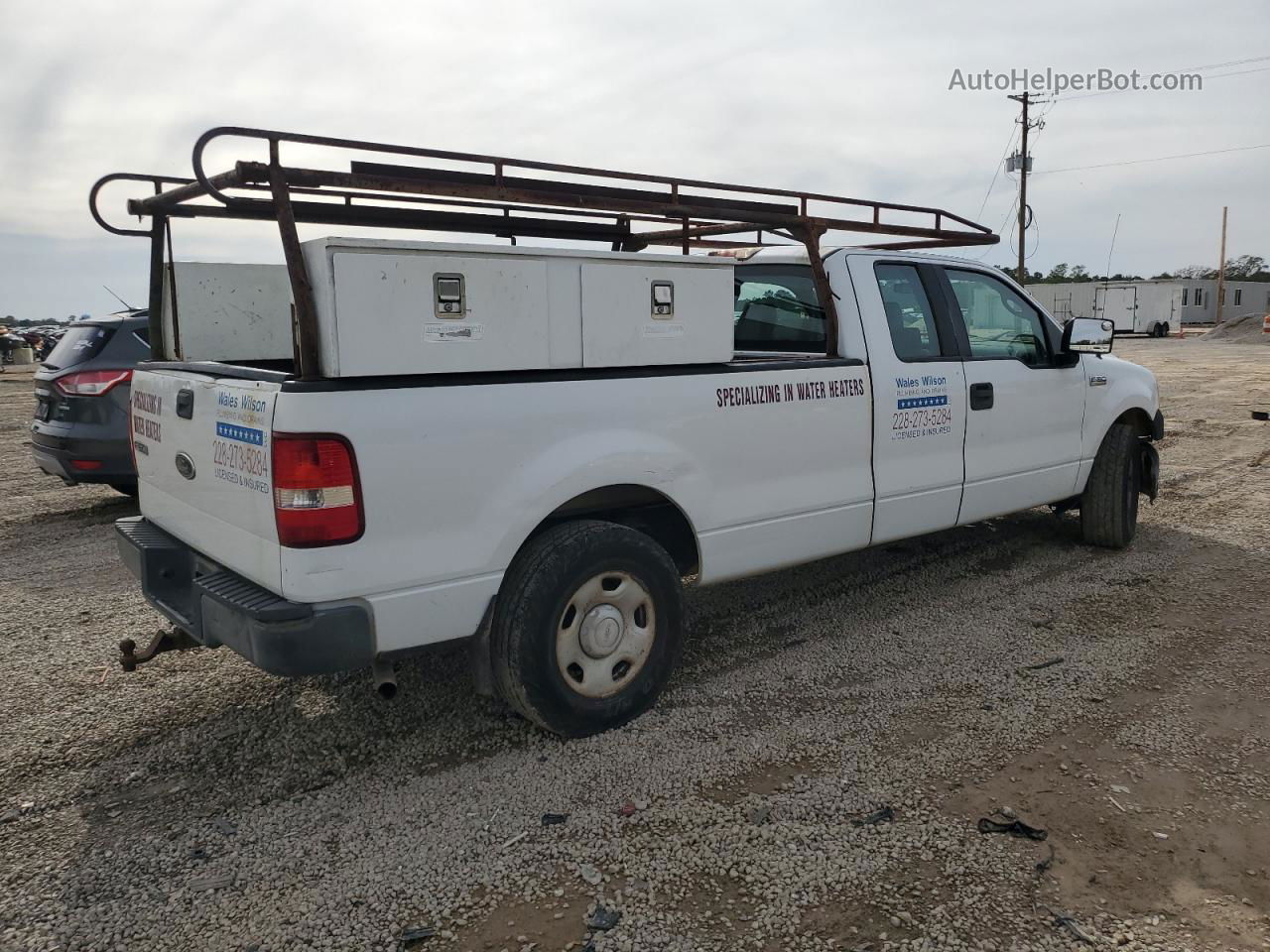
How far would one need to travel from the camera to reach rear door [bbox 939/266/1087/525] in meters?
5.10

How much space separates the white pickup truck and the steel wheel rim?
0.03 ft

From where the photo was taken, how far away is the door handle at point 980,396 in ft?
16.5

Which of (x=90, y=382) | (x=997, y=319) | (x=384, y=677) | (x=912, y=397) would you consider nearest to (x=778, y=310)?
(x=912, y=397)

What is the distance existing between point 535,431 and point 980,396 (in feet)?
9.37

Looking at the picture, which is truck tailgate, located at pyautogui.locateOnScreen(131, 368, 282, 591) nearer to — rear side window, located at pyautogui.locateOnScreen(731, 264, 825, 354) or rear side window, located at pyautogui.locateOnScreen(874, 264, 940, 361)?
rear side window, located at pyautogui.locateOnScreen(731, 264, 825, 354)

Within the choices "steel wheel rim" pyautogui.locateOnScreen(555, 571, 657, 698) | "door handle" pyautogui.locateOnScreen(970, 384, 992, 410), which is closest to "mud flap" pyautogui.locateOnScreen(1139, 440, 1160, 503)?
"door handle" pyautogui.locateOnScreen(970, 384, 992, 410)

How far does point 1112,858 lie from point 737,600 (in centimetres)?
261

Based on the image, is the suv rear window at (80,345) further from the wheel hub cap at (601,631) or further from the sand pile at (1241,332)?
the sand pile at (1241,332)

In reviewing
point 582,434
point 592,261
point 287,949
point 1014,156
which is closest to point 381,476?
point 582,434

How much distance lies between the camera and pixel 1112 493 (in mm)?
6105

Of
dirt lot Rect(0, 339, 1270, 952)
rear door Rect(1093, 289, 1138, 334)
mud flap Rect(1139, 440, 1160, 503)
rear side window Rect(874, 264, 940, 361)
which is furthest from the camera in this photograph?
rear door Rect(1093, 289, 1138, 334)

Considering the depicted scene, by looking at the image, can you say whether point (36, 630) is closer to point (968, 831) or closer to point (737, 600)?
point (737, 600)

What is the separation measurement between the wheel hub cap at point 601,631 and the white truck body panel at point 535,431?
17.0 inches

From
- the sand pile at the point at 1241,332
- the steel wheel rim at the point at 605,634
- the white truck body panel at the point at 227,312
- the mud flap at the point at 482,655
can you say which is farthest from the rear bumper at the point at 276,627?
the sand pile at the point at 1241,332
